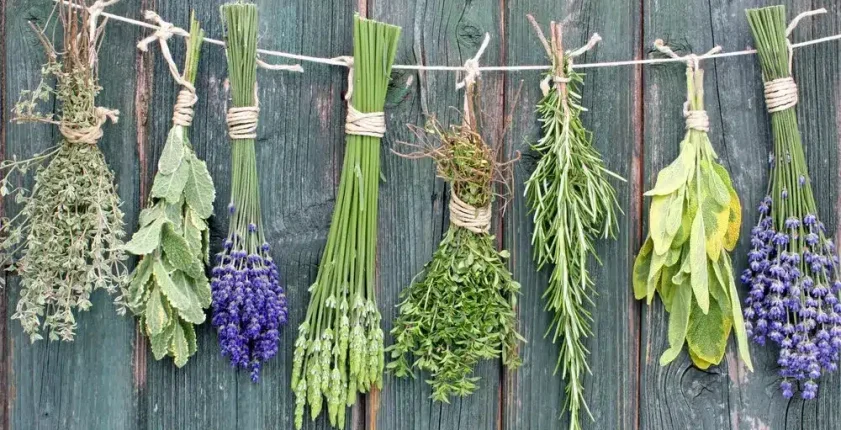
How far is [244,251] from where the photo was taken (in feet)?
6.00

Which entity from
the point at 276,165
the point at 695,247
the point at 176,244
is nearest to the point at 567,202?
the point at 695,247

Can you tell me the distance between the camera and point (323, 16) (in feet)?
6.50

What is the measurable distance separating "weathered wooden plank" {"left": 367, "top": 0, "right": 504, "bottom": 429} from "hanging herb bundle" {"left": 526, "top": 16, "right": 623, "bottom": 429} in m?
0.14

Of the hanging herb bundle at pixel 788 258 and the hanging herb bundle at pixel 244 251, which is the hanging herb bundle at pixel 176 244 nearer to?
the hanging herb bundle at pixel 244 251

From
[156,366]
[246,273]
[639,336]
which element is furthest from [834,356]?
[156,366]

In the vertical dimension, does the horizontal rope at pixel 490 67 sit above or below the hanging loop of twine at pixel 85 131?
above

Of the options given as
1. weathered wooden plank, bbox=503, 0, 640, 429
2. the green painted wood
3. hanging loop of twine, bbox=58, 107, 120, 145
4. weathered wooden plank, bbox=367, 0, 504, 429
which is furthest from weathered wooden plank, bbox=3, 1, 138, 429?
weathered wooden plank, bbox=503, 0, 640, 429

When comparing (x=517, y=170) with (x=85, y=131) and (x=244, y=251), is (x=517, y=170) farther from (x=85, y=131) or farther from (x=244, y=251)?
(x=85, y=131)

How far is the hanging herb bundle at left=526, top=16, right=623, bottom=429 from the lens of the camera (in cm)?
188

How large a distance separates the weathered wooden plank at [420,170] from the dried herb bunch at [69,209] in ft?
1.83

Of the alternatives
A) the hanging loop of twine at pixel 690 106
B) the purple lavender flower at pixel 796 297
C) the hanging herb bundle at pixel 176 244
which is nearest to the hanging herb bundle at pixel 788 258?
the purple lavender flower at pixel 796 297

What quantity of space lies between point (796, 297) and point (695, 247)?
0.75 ft

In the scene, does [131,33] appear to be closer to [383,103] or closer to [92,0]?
[92,0]

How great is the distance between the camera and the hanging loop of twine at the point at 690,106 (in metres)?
1.93
